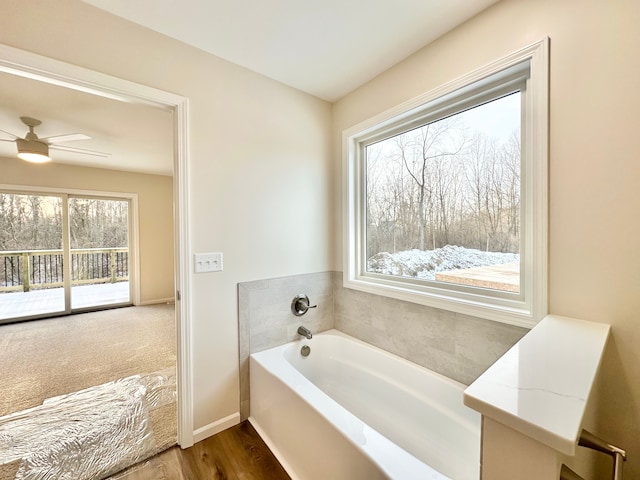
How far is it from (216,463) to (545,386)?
5.66 ft

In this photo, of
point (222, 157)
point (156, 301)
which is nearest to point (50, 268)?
point (156, 301)

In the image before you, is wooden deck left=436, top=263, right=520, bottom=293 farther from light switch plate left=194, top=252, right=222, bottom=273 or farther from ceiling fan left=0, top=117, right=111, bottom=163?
ceiling fan left=0, top=117, right=111, bottom=163

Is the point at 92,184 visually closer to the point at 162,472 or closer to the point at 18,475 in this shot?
the point at 18,475

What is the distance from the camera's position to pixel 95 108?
2488mm

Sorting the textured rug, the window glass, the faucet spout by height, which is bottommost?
the textured rug

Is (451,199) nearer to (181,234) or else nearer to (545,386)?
(545,386)

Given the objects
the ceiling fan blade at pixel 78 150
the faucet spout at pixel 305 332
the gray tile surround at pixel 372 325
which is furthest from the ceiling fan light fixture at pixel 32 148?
the faucet spout at pixel 305 332

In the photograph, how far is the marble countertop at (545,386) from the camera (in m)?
0.51

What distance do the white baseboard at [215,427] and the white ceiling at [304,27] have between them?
2.44 meters

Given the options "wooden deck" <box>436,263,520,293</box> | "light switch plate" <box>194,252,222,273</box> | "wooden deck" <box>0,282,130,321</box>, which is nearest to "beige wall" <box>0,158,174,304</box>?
"wooden deck" <box>0,282,130,321</box>

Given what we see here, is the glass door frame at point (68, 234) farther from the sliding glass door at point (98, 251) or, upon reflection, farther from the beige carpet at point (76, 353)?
the beige carpet at point (76, 353)

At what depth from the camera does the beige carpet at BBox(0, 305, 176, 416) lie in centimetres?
227

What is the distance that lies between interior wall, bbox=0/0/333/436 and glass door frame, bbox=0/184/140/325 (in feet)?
13.0

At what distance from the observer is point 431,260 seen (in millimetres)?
1832
